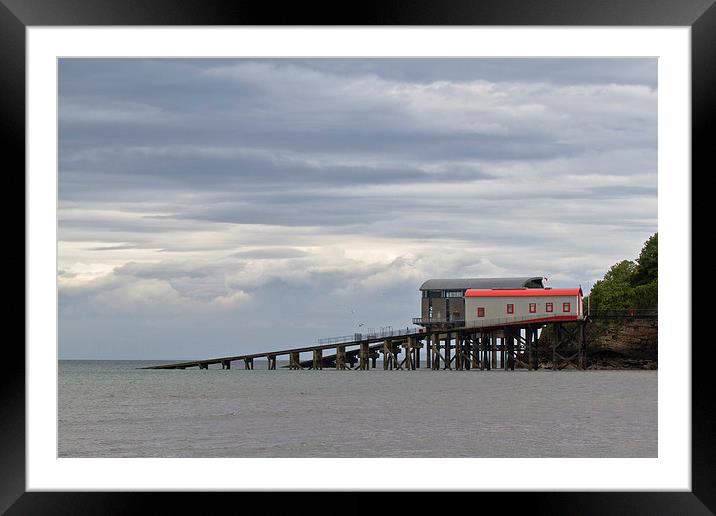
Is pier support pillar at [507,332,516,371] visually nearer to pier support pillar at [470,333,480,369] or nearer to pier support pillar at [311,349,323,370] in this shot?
pier support pillar at [470,333,480,369]

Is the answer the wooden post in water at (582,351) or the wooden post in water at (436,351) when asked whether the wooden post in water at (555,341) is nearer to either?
the wooden post in water at (582,351)

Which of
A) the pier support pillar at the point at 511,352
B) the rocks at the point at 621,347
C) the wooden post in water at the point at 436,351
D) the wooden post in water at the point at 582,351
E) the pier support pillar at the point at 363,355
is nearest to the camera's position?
the wooden post in water at the point at 582,351

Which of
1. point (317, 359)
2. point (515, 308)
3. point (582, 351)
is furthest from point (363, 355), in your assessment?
point (582, 351)

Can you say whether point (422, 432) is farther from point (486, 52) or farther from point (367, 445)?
point (486, 52)

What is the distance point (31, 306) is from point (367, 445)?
8.22 meters

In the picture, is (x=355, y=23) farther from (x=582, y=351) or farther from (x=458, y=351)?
(x=582, y=351)

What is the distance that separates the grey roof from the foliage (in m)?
3.45

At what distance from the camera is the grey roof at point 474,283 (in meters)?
33.9

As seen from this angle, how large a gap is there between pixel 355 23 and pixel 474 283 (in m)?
31.5

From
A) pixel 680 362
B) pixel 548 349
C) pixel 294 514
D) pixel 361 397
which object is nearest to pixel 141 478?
pixel 294 514

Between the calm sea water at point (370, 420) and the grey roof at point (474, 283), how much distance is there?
7.96 m

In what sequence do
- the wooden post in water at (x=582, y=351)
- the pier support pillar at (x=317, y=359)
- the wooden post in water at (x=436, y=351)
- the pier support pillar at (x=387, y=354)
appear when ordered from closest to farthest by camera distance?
the wooden post in water at (x=582, y=351) → the wooden post in water at (x=436, y=351) → the pier support pillar at (x=387, y=354) → the pier support pillar at (x=317, y=359)

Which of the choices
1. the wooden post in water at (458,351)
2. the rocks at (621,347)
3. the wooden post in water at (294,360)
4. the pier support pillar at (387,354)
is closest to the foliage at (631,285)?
the rocks at (621,347)

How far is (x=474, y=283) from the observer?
34125 mm
